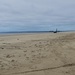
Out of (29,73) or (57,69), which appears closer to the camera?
(29,73)

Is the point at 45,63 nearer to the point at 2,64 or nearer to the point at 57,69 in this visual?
the point at 57,69

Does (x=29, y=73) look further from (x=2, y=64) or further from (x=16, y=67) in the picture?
(x=2, y=64)

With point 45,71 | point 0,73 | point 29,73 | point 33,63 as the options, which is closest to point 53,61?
point 33,63

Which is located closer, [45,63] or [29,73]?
[29,73]

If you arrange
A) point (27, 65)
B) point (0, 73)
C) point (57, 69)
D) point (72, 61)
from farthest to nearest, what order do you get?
point (72, 61) < point (27, 65) < point (57, 69) < point (0, 73)

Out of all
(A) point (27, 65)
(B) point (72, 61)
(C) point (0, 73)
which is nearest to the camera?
(C) point (0, 73)

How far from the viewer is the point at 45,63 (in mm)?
6949

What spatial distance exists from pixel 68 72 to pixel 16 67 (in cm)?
208

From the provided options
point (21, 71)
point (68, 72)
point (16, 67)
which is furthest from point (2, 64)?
point (68, 72)

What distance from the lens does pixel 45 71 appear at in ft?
19.1

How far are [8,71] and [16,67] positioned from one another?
0.52m

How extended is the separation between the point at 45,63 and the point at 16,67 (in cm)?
137

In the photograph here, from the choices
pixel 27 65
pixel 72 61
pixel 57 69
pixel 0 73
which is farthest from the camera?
pixel 72 61

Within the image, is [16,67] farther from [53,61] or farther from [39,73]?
[53,61]
